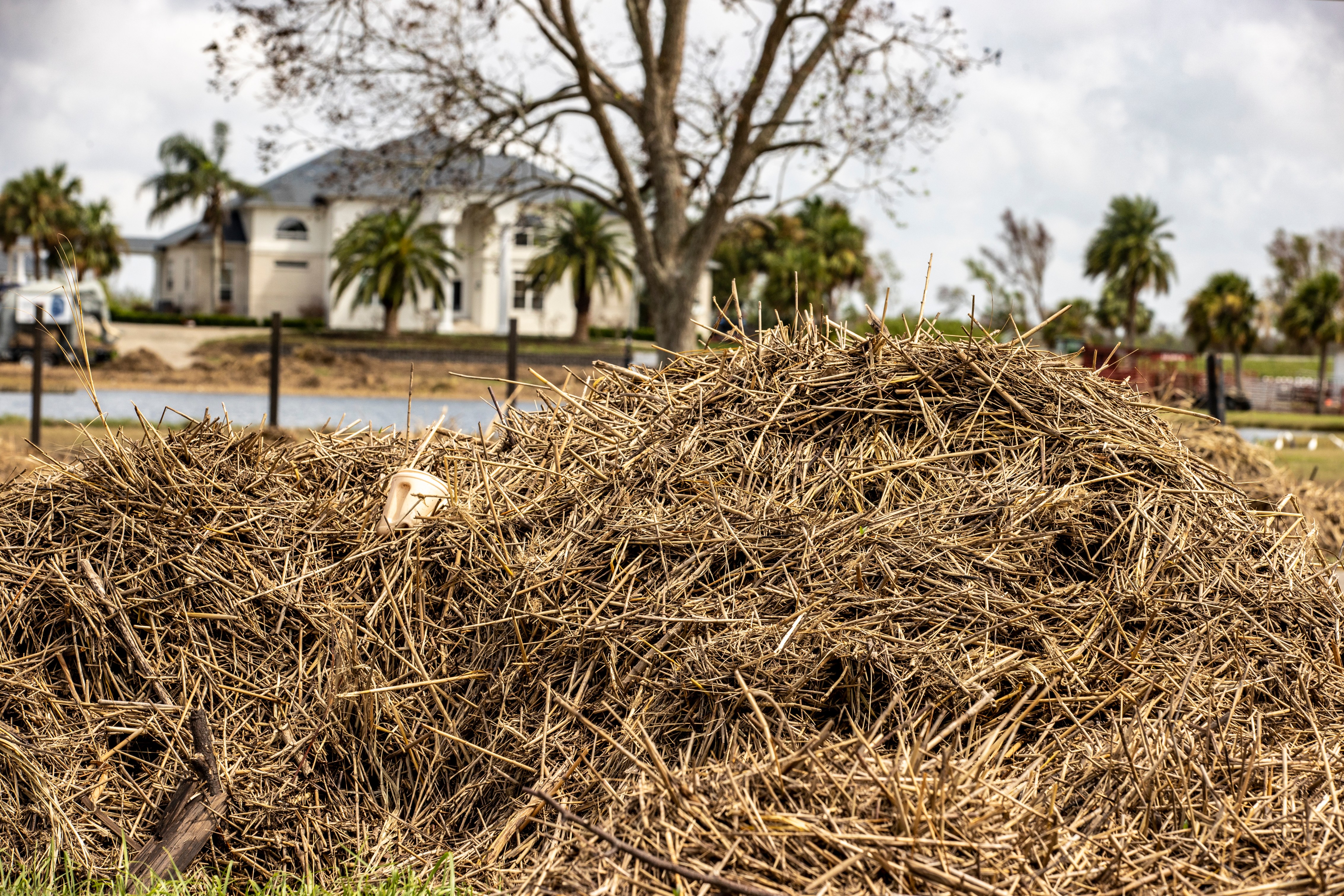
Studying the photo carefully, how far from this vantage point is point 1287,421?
3156cm

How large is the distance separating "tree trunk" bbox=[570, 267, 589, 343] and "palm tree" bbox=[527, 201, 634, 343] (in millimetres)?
39

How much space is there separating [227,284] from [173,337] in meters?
18.1

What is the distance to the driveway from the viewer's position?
3369 cm

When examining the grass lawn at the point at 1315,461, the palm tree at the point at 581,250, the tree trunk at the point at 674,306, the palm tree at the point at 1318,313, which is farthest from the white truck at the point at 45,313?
the palm tree at the point at 1318,313

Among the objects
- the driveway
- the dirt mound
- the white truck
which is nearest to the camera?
the white truck

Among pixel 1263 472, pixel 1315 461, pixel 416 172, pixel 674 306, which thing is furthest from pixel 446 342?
pixel 1263 472

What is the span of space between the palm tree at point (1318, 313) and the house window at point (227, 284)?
52524 millimetres

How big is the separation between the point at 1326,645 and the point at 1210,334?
61.8 meters

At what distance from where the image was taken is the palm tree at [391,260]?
42.2 m

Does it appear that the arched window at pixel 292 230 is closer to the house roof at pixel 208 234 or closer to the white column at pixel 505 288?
the house roof at pixel 208 234

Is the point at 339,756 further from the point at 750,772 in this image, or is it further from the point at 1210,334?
the point at 1210,334

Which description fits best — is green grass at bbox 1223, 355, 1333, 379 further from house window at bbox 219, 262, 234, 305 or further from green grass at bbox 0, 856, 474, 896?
green grass at bbox 0, 856, 474, 896

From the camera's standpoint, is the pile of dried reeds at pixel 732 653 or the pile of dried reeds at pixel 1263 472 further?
the pile of dried reeds at pixel 1263 472

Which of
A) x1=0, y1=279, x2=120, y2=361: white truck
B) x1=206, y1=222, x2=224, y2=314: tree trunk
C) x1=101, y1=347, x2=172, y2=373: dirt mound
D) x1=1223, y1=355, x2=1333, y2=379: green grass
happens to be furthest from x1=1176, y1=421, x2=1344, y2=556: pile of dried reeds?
x1=1223, y1=355, x2=1333, y2=379: green grass
